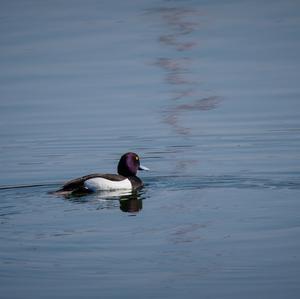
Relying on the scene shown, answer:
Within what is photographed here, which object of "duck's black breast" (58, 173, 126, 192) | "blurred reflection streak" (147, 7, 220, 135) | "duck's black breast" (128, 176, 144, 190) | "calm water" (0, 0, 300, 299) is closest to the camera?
"calm water" (0, 0, 300, 299)

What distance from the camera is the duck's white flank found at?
12758mm

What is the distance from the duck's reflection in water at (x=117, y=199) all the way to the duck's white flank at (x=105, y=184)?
64 mm

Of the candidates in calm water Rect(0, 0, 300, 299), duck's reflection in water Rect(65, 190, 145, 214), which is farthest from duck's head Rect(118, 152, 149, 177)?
duck's reflection in water Rect(65, 190, 145, 214)

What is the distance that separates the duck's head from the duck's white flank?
0.36 meters

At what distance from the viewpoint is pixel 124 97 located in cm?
1867

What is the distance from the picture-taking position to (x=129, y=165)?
13.7 metres

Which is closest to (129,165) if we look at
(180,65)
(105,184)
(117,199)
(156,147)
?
(105,184)

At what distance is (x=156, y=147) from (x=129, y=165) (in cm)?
151

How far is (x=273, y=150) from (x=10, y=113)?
212 inches

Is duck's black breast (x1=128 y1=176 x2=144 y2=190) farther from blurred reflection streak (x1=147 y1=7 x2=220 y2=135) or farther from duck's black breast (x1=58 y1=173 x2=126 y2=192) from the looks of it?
blurred reflection streak (x1=147 y1=7 x2=220 y2=135)

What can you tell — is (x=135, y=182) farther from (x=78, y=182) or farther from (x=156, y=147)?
(x=156, y=147)

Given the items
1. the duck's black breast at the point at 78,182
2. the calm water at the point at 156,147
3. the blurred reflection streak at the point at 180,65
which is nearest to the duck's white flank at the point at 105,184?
the duck's black breast at the point at 78,182

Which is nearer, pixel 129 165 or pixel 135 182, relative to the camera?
pixel 135 182

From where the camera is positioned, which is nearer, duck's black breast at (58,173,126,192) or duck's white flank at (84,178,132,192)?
duck's black breast at (58,173,126,192)
